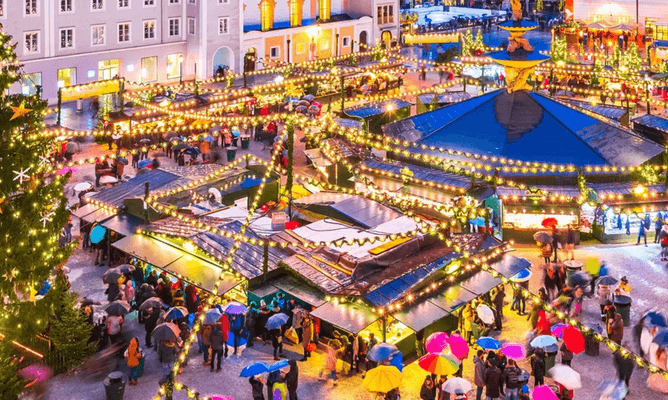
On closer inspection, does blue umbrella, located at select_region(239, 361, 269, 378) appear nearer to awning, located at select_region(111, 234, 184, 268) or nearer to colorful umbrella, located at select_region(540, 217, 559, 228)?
awning, located at select_region(111, 234, 184, 268)

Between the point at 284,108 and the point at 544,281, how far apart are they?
2445 cm

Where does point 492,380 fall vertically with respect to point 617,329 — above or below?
below

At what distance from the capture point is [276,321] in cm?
2481

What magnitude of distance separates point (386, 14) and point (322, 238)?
1891 inches

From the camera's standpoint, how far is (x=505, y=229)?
33.6m

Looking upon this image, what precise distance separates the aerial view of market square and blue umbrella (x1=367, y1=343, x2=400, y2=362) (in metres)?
0.14

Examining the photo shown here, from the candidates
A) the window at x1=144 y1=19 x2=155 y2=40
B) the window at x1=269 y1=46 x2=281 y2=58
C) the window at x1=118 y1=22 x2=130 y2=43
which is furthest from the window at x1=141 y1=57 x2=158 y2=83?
the window at x1=269 y1=46 x2=281 y2=58

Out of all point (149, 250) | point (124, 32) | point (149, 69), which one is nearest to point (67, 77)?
point (124, 32)

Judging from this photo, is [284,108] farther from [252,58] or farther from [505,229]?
[505,229]

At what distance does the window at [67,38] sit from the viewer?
54156mm

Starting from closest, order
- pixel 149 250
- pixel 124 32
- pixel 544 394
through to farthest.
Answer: pixel 544 394, pixel 149 250, pixel 124 32

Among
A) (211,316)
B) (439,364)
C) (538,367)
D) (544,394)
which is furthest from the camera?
(211,316)

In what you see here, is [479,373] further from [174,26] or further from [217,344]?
[174,26]

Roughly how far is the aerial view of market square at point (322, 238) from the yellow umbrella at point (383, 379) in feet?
0.15
